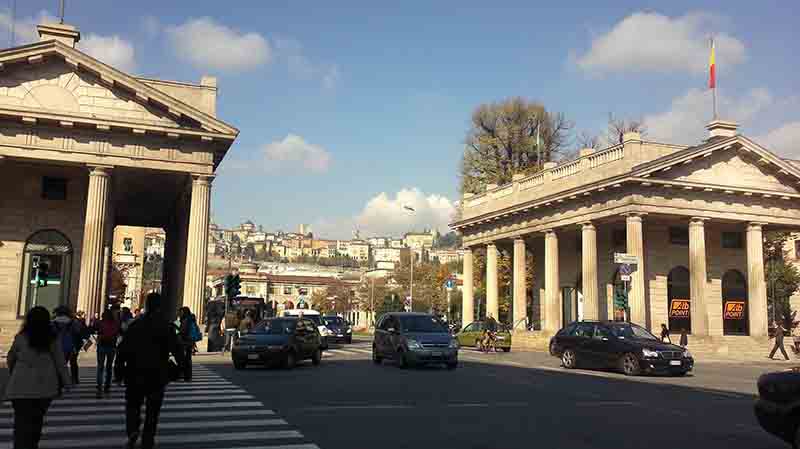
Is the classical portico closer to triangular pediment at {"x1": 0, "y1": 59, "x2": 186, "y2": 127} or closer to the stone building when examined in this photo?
the stone building

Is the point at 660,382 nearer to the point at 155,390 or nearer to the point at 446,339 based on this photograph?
the point at 446,339

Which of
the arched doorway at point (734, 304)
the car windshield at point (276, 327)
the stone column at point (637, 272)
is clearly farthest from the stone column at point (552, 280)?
the car windshield at point (276, 327)

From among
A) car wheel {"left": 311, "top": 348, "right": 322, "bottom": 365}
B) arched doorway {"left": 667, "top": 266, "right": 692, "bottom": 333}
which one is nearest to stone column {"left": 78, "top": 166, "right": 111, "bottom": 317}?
car wheel {"left": 311, "top": 348, "right": 322, "bottom": 365}

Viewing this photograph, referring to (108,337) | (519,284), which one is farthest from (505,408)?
(519,284)

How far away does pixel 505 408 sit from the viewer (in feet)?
39.1

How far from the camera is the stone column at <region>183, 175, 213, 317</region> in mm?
29044

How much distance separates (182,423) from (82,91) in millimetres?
23229

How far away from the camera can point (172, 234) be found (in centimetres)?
4462

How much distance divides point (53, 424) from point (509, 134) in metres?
46.4

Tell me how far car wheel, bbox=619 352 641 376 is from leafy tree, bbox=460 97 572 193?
107 feet

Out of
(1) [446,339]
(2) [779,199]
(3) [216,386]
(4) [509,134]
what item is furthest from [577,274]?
(3) [216,386]

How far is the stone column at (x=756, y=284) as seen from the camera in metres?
36.5

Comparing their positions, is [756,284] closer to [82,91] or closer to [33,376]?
[82,91]

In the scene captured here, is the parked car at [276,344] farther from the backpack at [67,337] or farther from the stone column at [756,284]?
the stone column at [756,284]
